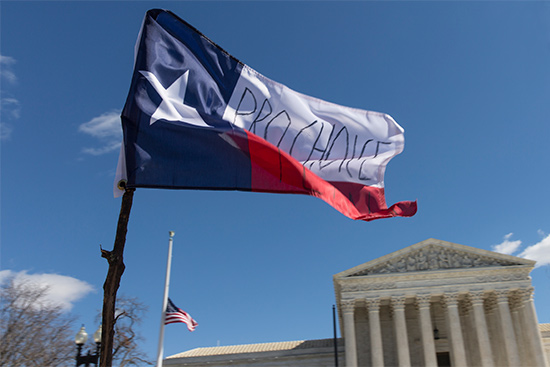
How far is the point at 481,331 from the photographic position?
39.8m

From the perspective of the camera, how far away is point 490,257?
42094mm

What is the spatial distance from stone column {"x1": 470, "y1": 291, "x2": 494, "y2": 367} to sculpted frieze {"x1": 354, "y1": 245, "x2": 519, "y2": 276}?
2584mm

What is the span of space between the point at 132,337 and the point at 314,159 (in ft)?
113

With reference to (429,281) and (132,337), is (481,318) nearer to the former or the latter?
(429,281)

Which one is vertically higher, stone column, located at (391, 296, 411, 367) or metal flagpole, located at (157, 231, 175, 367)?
stone column, located at (391, 296, 411, 367)

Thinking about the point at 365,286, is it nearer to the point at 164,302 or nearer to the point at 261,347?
the point at 261,347

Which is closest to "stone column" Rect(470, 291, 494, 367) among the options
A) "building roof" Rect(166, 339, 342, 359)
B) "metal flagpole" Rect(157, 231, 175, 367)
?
"building roof" Rect(166, 339, 342, 359)

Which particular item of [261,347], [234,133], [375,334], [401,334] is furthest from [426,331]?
[234,133]

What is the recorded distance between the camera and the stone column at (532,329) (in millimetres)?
38725

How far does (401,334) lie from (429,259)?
6570mm

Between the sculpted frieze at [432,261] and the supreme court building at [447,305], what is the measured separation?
75 millimetres

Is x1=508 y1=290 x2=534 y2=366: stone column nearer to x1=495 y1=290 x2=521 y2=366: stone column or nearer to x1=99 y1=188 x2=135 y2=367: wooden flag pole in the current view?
x1=495 y1=290 x2=521 y2=366: stone column

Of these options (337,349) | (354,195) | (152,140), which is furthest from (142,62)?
(337,349)

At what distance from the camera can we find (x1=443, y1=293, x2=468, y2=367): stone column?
3919 centimetres
